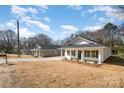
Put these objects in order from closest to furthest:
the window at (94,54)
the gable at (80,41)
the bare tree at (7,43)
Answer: the window at (94,54) < the gable at (80,41) < the bare tree at (7,43)

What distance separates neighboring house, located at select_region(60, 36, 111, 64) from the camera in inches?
436

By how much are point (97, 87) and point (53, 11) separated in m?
3.52

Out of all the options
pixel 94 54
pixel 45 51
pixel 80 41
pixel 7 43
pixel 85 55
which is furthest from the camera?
pixel 45 51

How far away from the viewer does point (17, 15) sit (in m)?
→ 8.13

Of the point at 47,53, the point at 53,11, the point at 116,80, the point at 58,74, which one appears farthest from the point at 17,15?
the point at 47,53

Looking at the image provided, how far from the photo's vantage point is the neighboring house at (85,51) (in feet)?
36.4

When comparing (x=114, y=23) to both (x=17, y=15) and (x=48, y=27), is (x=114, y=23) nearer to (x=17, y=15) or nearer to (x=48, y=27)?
(x=48, y=27)

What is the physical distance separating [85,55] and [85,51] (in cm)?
27

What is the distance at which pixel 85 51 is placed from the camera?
12.0 meters

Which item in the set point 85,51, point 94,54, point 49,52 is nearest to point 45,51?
point 49,52

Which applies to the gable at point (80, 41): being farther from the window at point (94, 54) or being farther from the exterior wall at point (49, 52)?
the exterior wall at point (49, 52)

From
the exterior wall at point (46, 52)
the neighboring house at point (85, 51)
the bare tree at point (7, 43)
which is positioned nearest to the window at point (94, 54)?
the neighboring house at point (85, 51)

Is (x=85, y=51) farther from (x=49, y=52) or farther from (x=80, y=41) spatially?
(x=49, y=52)

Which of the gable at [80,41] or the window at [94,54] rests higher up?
the gable at [80,41]
